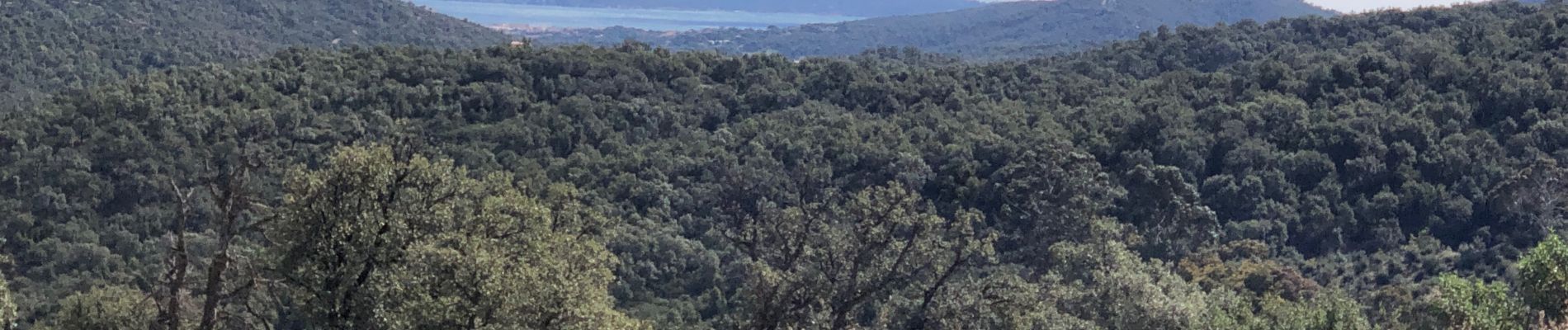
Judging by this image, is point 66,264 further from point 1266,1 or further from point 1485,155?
point 1266,1

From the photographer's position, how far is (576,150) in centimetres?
3647

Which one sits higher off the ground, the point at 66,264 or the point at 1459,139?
the point at 1459,139

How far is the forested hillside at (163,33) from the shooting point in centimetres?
5944

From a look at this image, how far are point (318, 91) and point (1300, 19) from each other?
3977 cm

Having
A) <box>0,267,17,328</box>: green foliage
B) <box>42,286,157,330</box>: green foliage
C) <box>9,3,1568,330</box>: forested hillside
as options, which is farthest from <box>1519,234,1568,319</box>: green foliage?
<box>0,267,17,328</box>: green foliage

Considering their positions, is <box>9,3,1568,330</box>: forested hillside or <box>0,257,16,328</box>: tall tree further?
<box>9,3,1568,330</box>: forested hillside

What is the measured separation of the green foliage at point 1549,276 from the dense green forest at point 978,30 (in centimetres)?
11400

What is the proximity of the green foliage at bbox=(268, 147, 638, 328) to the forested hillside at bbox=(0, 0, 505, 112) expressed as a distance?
125 feet

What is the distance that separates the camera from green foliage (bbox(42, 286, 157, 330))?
1317 centimetres

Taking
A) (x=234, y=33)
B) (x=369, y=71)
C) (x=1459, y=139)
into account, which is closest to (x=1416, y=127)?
(x=1459, y=139)

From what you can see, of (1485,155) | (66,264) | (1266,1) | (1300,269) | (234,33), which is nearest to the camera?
(66,264)

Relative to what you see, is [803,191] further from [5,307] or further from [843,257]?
[5,307]

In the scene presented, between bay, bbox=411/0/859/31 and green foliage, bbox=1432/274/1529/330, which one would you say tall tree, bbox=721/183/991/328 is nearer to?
green foliage, bbox=1432/274/1529/330

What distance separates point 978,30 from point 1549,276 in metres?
133
